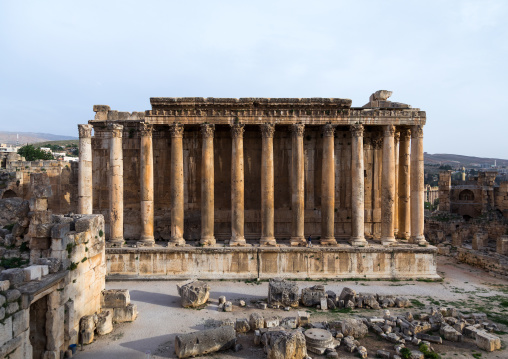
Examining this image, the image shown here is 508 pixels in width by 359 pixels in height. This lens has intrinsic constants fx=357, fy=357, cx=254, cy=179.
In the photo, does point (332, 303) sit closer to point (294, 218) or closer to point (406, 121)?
point (294, 218)

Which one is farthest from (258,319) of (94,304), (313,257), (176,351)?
(313,257)

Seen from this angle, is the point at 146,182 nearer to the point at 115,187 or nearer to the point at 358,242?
the point at 115,187

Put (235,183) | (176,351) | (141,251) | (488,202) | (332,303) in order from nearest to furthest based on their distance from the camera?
(176,351), (332,303), (141,251), (235,183), (488,202)

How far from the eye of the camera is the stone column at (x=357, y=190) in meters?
22.0

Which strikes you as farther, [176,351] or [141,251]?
[141,251]

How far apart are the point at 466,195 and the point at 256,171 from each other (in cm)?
4094

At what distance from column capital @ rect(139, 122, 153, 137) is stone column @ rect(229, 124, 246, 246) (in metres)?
5.08

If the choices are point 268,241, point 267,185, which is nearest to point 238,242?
point 268,241

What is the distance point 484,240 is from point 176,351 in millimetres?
31486

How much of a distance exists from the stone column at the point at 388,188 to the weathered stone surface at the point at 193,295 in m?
11.7

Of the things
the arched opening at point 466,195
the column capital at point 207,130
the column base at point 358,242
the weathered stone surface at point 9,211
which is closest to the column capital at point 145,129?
the column capital at point 207,130

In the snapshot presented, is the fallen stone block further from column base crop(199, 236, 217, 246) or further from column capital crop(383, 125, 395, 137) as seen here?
column base crop(199, 236, 217, 246)

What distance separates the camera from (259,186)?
2423 cm

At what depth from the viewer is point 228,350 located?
41.3ft
